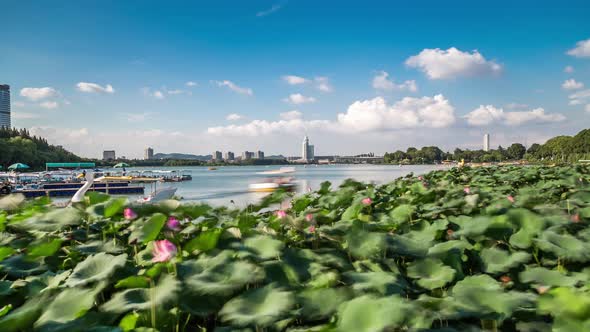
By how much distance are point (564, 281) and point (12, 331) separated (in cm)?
123

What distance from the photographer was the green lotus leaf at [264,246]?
1035 mm

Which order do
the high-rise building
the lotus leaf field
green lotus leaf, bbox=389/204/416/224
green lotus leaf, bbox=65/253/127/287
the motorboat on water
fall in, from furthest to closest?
the high-rise building → the motorboat on water → green lotus leaf, bbox=389/204/416/224 → green lotus leaf, bbox=65/253/127/287 → the lotus leaf field

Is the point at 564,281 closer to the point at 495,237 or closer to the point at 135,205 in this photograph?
the point at 495,237

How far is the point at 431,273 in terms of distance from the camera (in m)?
1.06

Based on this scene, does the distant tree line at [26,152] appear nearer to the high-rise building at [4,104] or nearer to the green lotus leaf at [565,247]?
the high-rise building at [4,104]

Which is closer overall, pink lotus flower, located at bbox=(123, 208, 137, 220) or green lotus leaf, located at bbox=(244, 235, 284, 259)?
green lotus leaf, located at bbox=(244, 235, 284, 259)

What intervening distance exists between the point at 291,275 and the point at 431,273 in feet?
1.32

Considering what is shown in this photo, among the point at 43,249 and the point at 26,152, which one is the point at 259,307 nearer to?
the point at 43,249

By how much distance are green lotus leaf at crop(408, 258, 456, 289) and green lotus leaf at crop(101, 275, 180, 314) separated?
637 mm

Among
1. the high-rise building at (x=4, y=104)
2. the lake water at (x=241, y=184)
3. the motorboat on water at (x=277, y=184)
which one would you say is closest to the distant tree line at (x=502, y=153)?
the lake water at (x=241, y=184)

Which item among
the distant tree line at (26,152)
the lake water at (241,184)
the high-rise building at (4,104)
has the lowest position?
the lake water at (241,184)

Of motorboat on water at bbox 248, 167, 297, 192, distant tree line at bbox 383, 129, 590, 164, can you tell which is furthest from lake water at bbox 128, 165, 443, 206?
distant tree line at bbox 383, 129, 590, 164

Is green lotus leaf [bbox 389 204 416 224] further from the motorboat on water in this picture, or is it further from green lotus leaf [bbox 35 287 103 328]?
green lotus leaf [bbox 35 287 103 328]

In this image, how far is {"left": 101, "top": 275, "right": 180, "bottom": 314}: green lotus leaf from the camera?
2.43 ft
